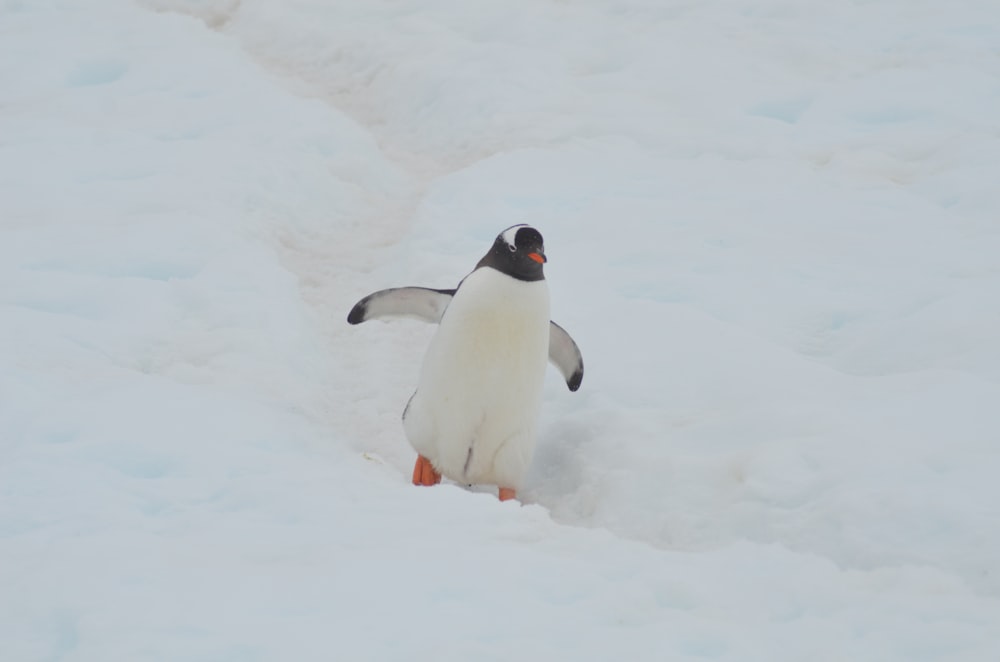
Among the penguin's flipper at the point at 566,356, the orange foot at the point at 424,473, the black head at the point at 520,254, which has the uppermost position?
the black head at the point at 520,254

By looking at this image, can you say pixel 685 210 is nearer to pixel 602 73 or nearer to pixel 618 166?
pixel 618 166

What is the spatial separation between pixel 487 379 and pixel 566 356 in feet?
1.39

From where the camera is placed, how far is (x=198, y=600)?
8.21 ft

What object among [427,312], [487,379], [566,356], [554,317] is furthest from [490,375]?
[554,317]

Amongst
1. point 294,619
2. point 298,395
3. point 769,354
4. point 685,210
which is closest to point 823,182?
point 685,210

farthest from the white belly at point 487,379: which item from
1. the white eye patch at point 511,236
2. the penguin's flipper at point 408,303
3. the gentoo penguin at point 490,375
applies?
the penguin's flipper at point 408,303

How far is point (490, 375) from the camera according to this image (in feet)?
13.4

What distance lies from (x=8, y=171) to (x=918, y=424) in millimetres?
4479

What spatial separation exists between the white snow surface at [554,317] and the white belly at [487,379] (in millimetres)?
207

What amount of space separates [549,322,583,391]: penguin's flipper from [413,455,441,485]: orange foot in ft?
1.95

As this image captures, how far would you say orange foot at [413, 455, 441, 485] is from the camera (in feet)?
13.8

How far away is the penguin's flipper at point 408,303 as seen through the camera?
4469 millimetres

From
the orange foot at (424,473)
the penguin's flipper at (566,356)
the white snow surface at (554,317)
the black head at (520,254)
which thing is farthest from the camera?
the penguin's flipper at (566,356)

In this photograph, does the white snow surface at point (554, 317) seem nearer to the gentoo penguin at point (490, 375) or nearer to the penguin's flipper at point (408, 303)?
the gentoo penguin at point (490, 375)
